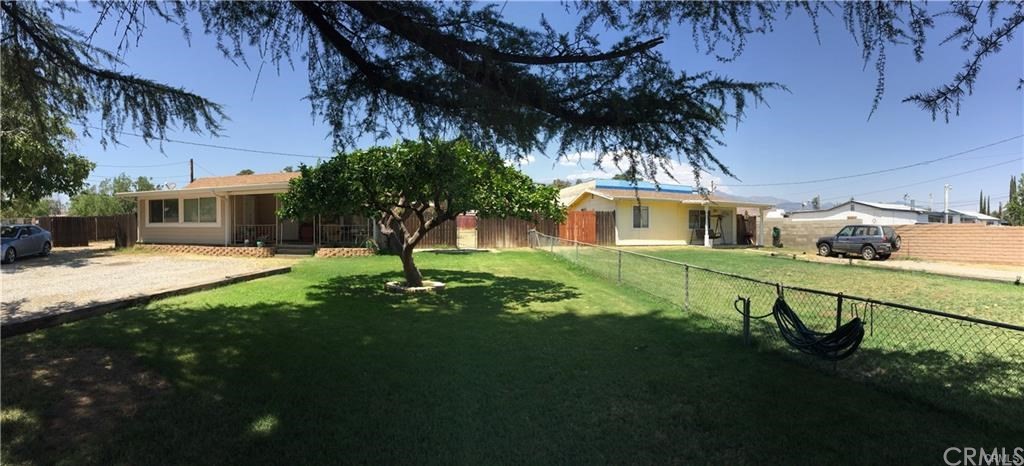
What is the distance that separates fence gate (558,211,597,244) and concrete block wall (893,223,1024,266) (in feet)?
42.9

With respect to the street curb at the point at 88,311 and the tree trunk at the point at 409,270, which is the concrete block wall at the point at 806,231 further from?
the street curb at the point at 88,311

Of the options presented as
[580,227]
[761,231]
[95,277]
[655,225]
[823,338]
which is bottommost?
[95,277]

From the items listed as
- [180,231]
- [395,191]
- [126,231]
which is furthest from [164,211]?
[395,191]

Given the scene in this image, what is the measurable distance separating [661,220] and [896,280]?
15.7 m

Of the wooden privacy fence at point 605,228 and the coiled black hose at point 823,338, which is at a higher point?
the wooden privacy fence at point 605,228

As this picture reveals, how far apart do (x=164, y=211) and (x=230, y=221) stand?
469 centimetres

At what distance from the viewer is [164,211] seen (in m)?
23.1

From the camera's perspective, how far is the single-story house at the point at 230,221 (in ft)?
68.0

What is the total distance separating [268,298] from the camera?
356 inches

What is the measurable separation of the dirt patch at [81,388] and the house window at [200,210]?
18101 millimetres

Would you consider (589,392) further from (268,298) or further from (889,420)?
(268,298)

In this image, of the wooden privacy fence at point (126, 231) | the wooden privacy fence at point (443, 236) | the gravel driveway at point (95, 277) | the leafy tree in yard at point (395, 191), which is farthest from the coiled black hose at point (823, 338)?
the wooden privacy fence at point (126, 231)

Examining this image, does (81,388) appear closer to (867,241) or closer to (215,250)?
(215,250)

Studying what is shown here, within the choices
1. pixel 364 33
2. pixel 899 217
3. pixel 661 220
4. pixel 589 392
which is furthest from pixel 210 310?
pixel 899 217
